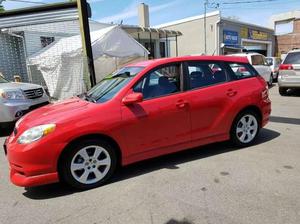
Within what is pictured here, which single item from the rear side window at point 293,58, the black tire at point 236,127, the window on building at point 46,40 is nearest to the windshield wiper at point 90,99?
the black tire at point 236,127

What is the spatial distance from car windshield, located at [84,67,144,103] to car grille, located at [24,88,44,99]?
3457 mm

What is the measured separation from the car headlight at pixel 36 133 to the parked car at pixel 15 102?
12.4ft

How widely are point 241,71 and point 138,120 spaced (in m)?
2.34

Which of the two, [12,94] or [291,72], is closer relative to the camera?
[12,94]

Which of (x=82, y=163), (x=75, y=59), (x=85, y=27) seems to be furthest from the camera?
(x=75, y=59)

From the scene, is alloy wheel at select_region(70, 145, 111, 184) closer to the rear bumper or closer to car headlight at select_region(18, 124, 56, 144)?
car headlight at select_region(18, 124, 56, 144)

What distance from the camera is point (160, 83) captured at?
4.57 m

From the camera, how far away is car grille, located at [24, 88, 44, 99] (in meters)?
7.71

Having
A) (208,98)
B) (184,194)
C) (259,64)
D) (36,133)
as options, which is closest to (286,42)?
(259,64)

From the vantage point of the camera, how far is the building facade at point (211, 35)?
24.1m

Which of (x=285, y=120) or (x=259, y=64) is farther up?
(x=259, y=64)

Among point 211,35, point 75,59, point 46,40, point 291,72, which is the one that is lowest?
point 291,72

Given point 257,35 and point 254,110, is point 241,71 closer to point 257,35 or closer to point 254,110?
point 254,110

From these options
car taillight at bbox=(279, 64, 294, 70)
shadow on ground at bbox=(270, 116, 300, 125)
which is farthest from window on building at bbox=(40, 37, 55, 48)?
shadow on ground at bbox=(270, 116, 300, 125)
